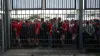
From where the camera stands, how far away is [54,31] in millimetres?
17172

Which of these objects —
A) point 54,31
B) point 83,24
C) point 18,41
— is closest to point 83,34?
point 83,24

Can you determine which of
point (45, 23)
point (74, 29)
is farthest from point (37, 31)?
point (74, 29)

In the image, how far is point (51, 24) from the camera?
1717cm

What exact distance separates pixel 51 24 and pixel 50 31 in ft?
1.30

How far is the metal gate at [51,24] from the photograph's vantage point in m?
16.9

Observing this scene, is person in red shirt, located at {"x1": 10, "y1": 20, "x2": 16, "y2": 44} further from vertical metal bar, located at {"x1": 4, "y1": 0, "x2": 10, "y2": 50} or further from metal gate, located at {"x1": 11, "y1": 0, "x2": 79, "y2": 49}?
vertical metal bar, located at {"x1": 4, "y1": 0, "x2": 10, "y2": 50}

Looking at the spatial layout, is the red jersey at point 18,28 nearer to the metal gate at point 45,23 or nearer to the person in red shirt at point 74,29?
the metal gate at point 45,23

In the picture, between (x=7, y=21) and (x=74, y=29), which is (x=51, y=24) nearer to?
(x=74, y=29)

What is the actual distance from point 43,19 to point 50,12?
0.56 meters

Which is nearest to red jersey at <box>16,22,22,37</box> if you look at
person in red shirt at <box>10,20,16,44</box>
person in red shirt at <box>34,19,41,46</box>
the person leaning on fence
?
person in red shirt at <box>10,20,16,44</box>

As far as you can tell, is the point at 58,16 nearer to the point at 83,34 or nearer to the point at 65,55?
the point at 83,34

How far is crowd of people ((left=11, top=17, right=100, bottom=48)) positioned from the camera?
1694 centimetres

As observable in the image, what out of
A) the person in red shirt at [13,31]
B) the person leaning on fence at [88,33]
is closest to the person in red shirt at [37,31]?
the person in red shirt at [13,31]

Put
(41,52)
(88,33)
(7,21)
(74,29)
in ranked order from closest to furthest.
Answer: (41,52) → (7,21) → (88,33) → (74,29)
